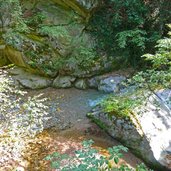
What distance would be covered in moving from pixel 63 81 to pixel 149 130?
2.90 metres

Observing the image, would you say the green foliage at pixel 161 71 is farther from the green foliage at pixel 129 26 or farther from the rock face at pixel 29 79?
the rock face at pixel 29 79

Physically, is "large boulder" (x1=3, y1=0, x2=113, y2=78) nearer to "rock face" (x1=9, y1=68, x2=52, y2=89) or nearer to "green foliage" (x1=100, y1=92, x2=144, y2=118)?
"rock face" (x1=9, y1=68, x2=52, y2=89)

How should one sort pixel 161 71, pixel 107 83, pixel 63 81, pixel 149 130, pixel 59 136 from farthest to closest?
pixel 63 81
pixel 107 83
pixel 59 136
pixel 149 130
pixel 161 71

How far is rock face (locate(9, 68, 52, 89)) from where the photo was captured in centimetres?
725

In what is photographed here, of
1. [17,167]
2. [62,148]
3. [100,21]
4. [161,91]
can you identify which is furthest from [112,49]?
[17,167]

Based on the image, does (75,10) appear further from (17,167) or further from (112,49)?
(17,167)

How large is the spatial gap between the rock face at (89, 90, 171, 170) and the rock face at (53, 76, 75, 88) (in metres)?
1.83

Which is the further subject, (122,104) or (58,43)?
(58,43)

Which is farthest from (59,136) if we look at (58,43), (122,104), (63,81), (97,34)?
(97,34)

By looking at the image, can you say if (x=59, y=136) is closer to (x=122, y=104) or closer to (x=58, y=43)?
(x=122, y=104)

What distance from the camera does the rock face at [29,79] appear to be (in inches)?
285

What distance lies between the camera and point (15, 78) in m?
7.28

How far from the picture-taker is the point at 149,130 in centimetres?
513

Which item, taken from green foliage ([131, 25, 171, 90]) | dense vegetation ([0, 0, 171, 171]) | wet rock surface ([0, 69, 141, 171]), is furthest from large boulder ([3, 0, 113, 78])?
green foliage ([131, 25, 171, 90])
